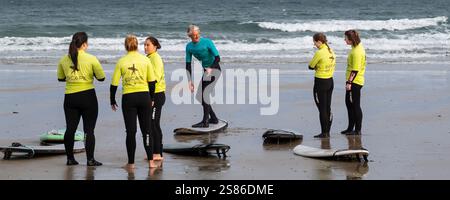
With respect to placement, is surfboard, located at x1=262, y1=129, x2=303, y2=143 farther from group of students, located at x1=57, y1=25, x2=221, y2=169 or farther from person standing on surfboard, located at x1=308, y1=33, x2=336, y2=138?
group of students, located at x1=57, y1=25, x2=221, y2=169

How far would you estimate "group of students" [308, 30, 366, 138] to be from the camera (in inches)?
442

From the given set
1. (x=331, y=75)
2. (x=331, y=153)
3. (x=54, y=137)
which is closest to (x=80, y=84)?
(x=54, y=137)

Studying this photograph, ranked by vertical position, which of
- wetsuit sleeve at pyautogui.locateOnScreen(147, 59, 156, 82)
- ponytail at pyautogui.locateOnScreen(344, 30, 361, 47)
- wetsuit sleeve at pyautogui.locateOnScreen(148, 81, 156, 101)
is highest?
ponytail at pyautogui.locateOnScreen(344, 30, 361, 47)

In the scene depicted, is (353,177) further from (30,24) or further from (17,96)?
(30,24)

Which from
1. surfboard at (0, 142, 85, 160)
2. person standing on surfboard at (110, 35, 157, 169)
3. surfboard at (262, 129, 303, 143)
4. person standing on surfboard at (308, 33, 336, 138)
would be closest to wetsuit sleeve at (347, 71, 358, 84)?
person standing on surfboard at (308, 33, 336, 138)

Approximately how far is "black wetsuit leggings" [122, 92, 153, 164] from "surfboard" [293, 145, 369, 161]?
185 cm

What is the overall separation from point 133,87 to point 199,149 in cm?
137

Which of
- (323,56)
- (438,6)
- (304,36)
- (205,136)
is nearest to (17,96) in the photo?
(205,136)

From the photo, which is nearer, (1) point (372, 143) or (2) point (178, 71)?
(1) point (372, 143)

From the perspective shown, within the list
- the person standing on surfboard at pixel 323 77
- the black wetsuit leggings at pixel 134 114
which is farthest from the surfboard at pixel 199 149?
the person standing on surfboard at pixel 323 77

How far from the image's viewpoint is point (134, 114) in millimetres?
8938

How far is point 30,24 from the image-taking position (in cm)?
4425

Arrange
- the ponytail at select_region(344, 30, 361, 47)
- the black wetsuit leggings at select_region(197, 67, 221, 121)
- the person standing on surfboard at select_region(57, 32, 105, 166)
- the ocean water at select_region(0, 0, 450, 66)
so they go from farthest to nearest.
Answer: the ocean water at select_region(0, 0, 450, 66), the black wetsuit leggings at select_region(197, 67, 221, 121), the ponytail at select_region(344, 30, 361, 47), the person standing on surfboard at select_region(57, 32, 105, 166)
